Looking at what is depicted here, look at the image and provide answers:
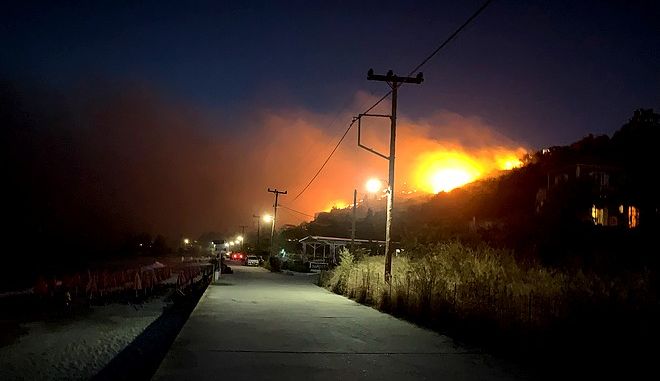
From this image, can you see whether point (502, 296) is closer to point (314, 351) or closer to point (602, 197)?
point (314, 351)

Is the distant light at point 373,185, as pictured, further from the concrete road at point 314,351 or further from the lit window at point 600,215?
the lit window at point 600,215

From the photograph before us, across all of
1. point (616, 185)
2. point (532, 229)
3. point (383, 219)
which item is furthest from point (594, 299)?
point (383, 219)

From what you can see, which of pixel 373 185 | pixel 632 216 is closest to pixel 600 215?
pixel 632 216

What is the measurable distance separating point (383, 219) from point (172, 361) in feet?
223

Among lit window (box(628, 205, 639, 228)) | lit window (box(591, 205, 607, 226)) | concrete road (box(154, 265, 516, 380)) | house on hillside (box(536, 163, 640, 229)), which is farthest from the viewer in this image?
lit window (box(591, 205, 607, 226))

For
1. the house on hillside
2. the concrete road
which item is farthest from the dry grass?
the house on hillside

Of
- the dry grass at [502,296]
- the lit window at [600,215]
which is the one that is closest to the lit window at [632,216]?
the lit window at [600,215]

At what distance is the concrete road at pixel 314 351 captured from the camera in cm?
770

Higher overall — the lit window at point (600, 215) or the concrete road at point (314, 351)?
the lit window at point (600, 215)

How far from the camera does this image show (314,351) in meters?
9.38

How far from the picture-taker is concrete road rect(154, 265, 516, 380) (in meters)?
7.70

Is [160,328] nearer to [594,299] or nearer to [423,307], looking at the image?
[423,307]

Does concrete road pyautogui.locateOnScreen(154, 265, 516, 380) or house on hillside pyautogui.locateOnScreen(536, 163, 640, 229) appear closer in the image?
concrete road pyautogui.locateOnScreen(154, 265, 516, 380)

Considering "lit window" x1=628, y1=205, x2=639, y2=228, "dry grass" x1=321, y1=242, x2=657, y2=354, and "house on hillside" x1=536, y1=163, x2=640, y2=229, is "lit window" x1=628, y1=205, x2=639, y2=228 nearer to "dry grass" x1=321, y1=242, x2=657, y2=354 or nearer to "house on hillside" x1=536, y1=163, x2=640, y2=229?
"house on hillside" x1=536, y1=163, x2=640, y2=229
